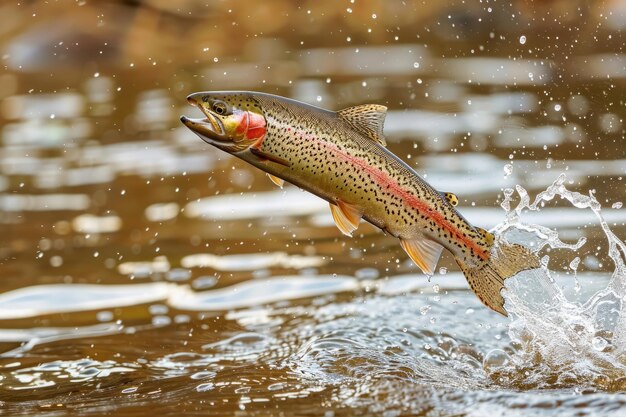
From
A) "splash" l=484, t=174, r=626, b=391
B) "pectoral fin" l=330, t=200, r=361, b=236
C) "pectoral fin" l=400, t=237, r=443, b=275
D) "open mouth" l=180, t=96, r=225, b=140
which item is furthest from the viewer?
"splash" l=484, t=174, r=626, b=391

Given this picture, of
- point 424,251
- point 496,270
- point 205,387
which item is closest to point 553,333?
point 496,270

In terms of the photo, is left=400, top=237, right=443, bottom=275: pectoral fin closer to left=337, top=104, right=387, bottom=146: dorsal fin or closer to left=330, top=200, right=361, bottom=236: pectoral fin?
left=330, top=200, right=361, bottom=236: pectoral fin

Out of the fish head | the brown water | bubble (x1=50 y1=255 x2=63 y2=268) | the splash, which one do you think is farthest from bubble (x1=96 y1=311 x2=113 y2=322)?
the fish head

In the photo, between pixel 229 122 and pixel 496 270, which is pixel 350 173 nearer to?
pixel 229 122

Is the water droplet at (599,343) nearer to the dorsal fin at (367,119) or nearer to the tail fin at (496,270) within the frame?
the tail fin at (496,270)

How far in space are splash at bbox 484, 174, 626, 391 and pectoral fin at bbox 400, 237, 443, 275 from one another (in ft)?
2.32

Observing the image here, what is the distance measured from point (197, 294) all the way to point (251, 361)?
1.11 m

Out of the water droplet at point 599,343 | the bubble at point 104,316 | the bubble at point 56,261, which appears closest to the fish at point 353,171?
the water droplet at point 599,343

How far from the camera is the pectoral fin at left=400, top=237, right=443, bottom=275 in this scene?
11.6ft

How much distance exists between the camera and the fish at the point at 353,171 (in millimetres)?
3287

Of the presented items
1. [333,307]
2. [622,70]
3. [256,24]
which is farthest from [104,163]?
[256,24]

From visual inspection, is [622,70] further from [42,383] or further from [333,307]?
[42,383]

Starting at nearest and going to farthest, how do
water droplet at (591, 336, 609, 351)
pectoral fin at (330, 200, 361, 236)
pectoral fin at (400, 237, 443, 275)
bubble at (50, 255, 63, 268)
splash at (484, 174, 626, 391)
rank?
pectoral fin at (330, 200, 361, 236)
pectoral fin at (400, 237, 443, 275)
splash at (484, 174, 626, 391)
water droplet at (591, 336, 609, 351)
bubble at (50, 255, 63, 268)

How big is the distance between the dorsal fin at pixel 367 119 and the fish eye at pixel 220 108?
13.8 inches
